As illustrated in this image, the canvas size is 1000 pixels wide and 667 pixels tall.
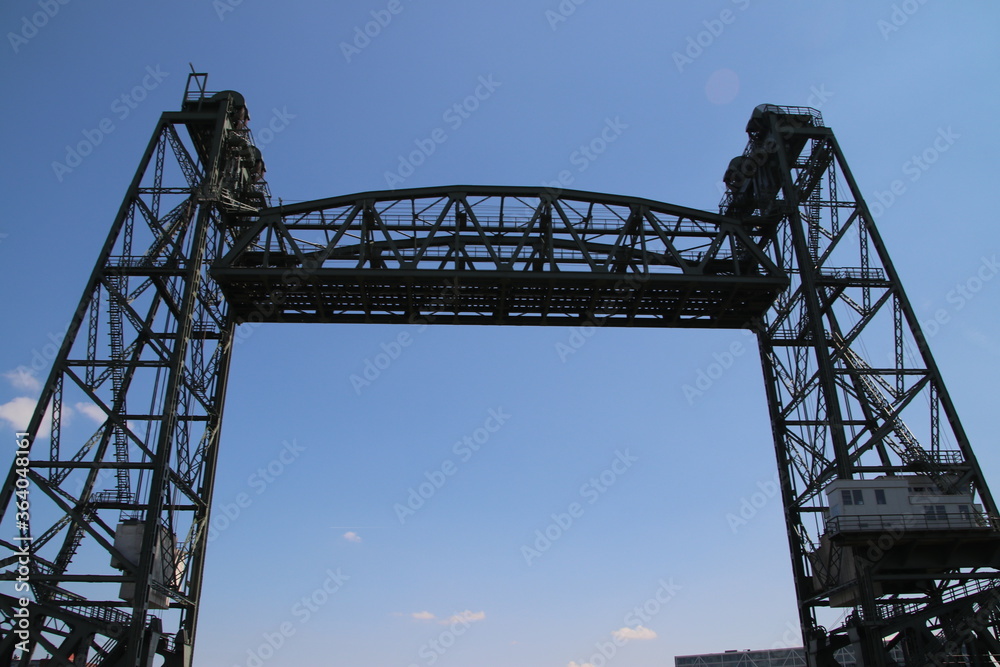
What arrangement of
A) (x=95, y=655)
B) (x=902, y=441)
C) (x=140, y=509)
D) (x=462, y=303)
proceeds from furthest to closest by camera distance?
(x=462, y=303)
(x=902, y=441)
(x=140, y=509)
(x=95, y=655)

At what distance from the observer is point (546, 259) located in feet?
97.6

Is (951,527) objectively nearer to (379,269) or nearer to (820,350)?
(820,350)

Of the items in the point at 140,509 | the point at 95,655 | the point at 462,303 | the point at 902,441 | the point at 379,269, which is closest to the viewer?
the point at 95,655

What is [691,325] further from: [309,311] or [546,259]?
[309,311]

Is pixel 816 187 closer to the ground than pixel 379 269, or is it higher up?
higher up

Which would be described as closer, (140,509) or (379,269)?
(140,509)

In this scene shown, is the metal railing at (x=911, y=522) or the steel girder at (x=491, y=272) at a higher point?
the steel girder at (x=491, y=272)

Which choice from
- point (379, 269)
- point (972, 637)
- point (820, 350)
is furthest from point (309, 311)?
point (972, 637)

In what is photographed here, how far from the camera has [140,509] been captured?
2455 cm

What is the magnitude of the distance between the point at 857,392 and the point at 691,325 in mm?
7066

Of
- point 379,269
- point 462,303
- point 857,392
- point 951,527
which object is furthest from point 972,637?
point 379,269

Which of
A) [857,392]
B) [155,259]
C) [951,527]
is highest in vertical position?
[155,259]

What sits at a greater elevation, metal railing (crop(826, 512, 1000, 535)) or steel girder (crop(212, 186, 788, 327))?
steel girder (crop(212, 186, 788, 327))

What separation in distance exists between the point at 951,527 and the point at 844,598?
3.78 metres
